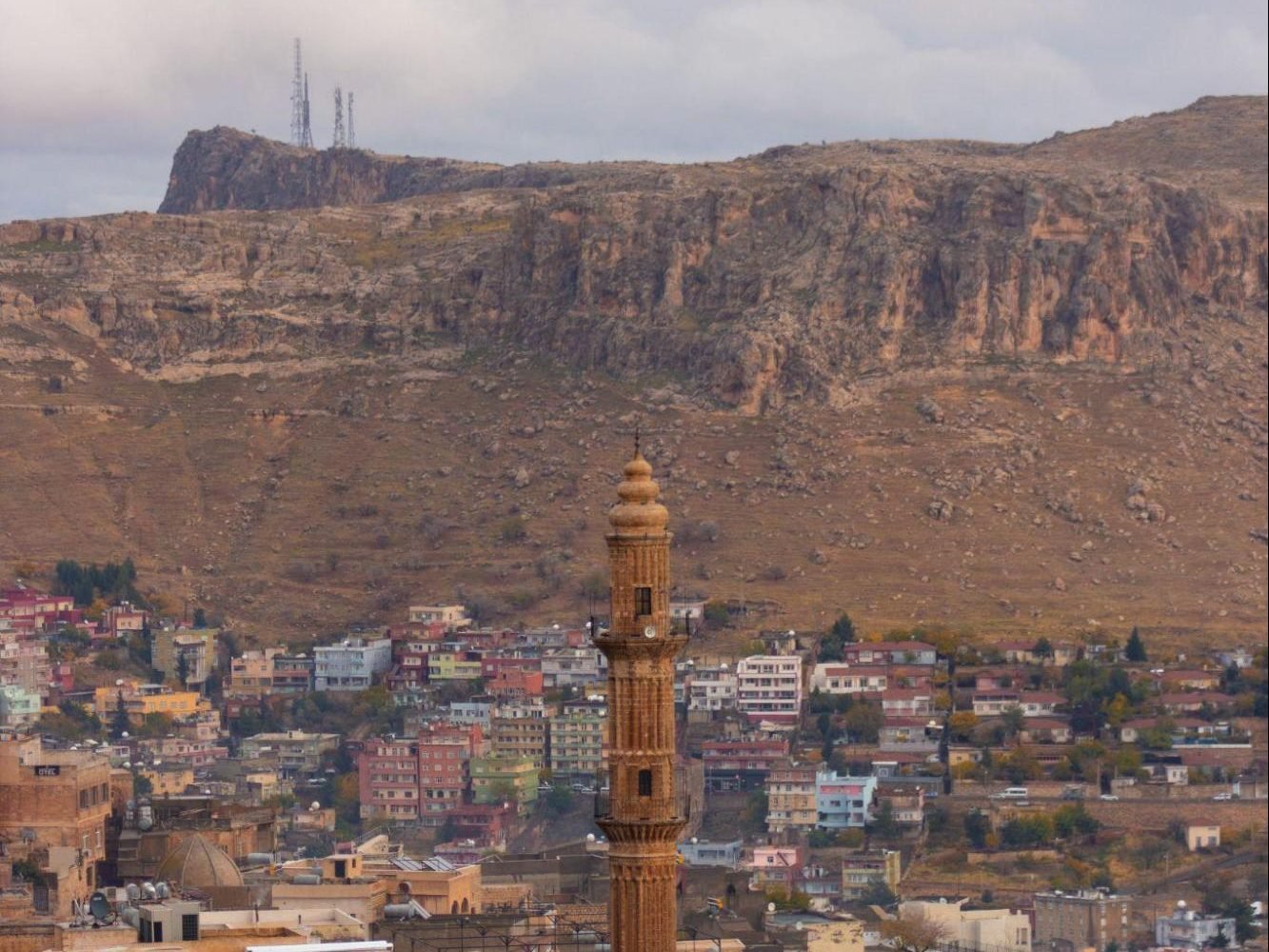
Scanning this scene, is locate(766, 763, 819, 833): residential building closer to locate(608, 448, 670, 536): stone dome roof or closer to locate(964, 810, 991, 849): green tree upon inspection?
locate(964, 810, 991, 849): green tree

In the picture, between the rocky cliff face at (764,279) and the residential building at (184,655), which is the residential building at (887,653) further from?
the rocky cliff face at (764,279)

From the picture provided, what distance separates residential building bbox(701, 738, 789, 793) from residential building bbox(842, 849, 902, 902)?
781 cm

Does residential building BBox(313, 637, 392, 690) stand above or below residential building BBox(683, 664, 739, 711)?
above

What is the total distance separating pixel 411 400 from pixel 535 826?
4017 cm

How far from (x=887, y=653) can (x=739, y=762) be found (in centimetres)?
1152

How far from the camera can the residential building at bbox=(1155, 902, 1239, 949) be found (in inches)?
3728

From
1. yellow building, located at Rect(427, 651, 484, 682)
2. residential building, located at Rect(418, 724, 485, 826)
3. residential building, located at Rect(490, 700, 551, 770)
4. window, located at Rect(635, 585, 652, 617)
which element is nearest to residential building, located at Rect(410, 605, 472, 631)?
yellow building, located at Rect(427, 651, 484, 682)

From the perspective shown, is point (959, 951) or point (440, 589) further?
point (440, 589)

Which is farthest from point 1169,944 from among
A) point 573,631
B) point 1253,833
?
point 573,631

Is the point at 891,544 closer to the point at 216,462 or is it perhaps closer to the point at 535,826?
the point at 216,462

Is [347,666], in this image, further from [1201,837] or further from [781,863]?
[781,863]

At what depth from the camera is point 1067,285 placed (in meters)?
150

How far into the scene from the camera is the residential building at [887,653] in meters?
125

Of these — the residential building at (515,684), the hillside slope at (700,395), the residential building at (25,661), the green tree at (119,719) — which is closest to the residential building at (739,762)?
the residential building at (515,684)
